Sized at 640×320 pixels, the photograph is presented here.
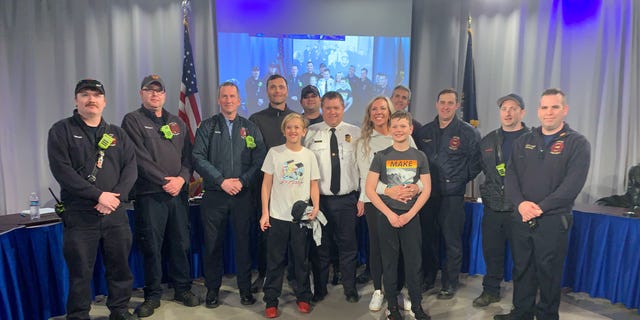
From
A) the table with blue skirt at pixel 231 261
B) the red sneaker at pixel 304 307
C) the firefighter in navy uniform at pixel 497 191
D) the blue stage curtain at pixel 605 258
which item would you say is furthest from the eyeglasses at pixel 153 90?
the blue stage curtain at pixel 605 258

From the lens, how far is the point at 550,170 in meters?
2.74

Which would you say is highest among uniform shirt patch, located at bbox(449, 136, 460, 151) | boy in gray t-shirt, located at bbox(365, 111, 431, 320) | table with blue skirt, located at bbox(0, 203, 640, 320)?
uniform shirt patch, located at bbox(449, 136, 460, 151)

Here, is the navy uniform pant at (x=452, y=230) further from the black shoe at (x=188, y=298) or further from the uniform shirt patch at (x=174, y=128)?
the uniform shirt patch at (x=174, y=128)

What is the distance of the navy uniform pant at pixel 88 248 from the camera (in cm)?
271

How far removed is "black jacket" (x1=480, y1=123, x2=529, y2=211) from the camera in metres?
3.28

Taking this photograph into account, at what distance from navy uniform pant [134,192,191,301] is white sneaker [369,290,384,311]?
1.52 meters

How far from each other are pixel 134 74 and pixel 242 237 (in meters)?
2.78

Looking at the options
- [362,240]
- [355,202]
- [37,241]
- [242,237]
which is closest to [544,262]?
[355,202]

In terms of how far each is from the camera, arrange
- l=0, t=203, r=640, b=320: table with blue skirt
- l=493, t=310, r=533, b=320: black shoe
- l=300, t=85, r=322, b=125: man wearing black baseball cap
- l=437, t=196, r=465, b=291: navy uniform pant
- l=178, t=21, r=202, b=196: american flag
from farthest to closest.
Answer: l=178, t=21, r=202, b=196: american flag < l=300, t=85, r=322, b=125: man wearing black baseball cap < l=437, t=196, r=465, b=291: navy uniform pant < l=493, t=310, r=533, b=320: black shoe < l=0, t=203, r=640, b=320: table with blue skirt

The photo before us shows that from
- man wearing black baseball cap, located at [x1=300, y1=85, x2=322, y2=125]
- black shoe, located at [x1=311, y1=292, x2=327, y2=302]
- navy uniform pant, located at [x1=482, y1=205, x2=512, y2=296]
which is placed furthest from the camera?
man wearing black baseball cap, located at [x1=300, y1=85, x2=322, y2=125]

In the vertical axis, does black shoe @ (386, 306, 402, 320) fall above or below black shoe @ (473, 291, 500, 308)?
above

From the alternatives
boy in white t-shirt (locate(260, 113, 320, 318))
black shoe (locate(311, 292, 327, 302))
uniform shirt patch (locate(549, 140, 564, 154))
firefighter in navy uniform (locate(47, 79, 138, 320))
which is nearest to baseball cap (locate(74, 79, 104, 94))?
firefighter in navy uniform (locate(47, 79, 138, 320))

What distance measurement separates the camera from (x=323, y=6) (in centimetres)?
535

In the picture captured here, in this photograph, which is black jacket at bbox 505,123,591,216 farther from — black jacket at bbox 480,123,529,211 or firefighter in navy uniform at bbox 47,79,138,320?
firefighter in navy uniform at bbox 47,79,138,320
